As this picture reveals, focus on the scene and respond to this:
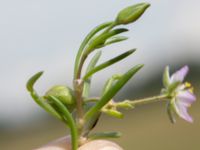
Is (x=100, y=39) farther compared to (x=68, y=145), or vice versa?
(x=68, y=145)

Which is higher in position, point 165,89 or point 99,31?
point 99,31

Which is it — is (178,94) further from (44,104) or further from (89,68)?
(44,104)

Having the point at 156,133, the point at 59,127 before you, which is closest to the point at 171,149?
the point at 156,133

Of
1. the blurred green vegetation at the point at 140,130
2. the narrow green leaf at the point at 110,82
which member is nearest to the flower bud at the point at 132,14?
the narrow green leaf at the point at 110,82

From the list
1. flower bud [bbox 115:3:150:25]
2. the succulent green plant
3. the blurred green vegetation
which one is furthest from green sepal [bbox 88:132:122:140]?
the blurred green vegetation

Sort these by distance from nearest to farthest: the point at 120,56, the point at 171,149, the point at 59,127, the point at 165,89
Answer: the point at 120,56 → the point at 165,89 → the point at 171,149 → the point at 59,127

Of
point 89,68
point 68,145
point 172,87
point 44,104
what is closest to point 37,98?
point 44,104

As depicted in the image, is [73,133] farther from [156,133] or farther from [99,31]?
[156,133]
